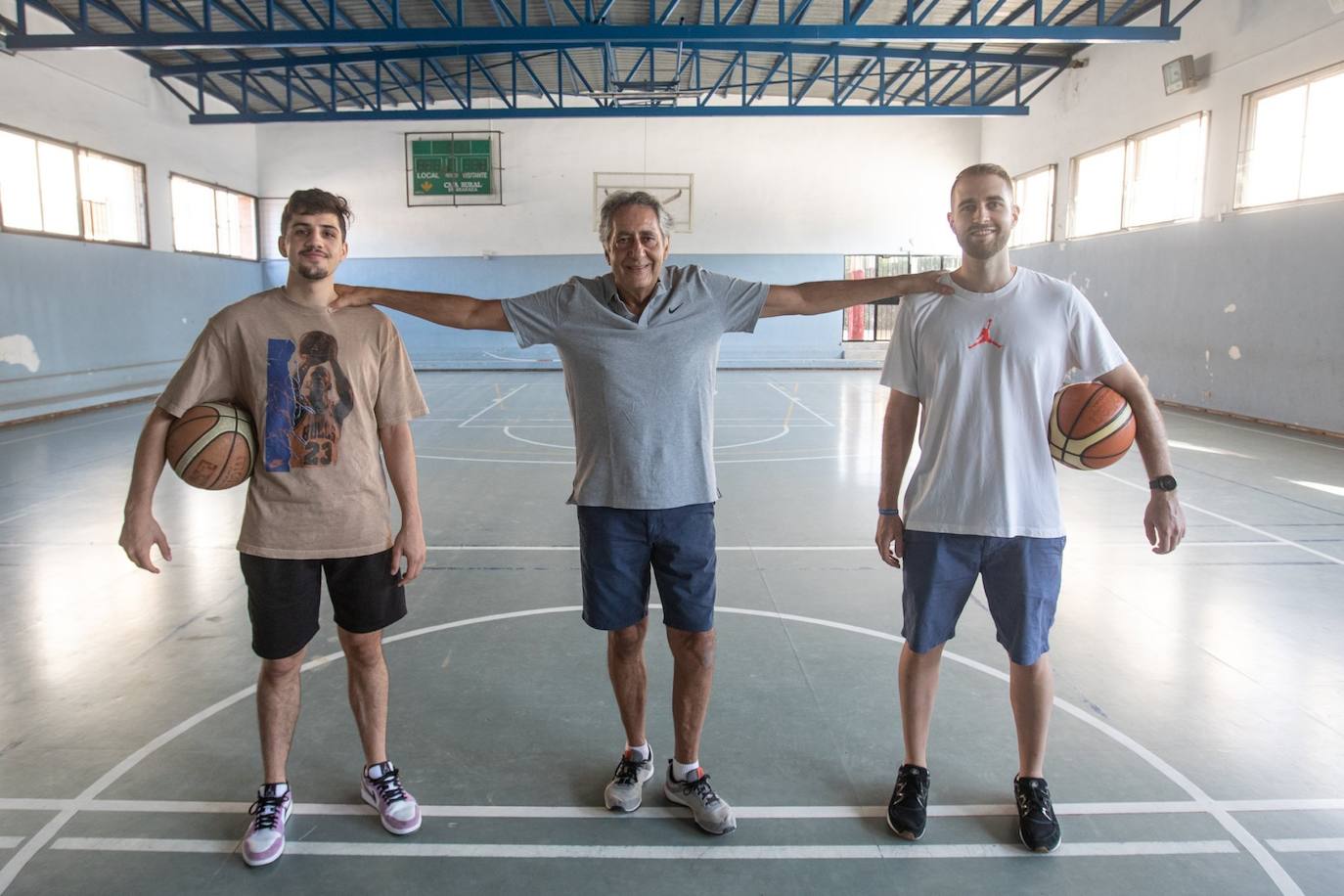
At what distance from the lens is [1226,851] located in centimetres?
229

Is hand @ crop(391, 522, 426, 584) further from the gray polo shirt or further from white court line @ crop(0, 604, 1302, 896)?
white court line @ crop(0, 604, 1302, 896)

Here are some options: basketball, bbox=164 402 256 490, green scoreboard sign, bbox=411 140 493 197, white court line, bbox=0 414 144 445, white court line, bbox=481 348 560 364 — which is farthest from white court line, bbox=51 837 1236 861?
green scoreboard sign, bbox=411 140 493 197

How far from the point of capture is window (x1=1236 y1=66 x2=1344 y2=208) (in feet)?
30.9

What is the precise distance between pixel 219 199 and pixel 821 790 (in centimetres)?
1860

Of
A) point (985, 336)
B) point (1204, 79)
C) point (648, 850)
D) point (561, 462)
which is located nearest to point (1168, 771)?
point (985, 336)

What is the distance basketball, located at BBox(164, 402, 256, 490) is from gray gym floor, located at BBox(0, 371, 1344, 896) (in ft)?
3.19

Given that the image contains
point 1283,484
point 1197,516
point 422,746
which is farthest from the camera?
point 1283,484

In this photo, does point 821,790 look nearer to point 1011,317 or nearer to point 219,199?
point 1011,317

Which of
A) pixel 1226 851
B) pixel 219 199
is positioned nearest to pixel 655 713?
pixel 1226 851

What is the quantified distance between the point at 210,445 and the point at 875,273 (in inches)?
716

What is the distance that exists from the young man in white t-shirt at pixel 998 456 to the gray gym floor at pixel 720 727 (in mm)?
335

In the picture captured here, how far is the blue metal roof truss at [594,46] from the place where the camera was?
1083cm

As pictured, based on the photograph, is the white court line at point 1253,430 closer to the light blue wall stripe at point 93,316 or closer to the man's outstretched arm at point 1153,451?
the man's outstretched arm at point 1153,451

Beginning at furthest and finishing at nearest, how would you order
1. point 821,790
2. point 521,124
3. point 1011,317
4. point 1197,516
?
1. point 521,124
2. point 1197,516
3. point 821,790
4. point 1011,317
